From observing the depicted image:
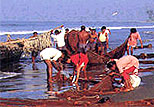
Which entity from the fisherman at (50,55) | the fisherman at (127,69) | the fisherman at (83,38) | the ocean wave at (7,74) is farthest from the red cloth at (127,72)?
the fisherman at (83,38)

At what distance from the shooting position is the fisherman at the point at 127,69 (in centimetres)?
932

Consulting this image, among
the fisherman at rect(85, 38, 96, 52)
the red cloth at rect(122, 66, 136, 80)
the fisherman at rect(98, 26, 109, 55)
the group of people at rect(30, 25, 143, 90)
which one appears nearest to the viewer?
the red cloth at rect(122, 66, 136, 80)

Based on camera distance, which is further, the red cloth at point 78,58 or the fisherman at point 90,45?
the fisherman at point 90,45

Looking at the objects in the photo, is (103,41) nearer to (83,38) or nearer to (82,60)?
(83,38)

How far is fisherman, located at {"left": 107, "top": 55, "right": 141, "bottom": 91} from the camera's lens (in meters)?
9.32

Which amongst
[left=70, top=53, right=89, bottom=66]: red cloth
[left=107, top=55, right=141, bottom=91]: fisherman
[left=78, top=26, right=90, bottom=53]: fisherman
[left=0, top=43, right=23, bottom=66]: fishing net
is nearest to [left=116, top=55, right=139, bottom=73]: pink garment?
[left=107, top=55, right=141, bottom=91]: fisherman

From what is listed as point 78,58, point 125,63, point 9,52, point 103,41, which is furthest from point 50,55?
point 103,41

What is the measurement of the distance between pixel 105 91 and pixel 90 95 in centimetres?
71

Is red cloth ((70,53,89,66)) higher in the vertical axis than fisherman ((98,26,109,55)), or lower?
lower

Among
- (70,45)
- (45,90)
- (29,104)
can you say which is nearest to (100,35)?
(70,45)

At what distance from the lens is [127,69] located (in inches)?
372

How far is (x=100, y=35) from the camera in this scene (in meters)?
17.6

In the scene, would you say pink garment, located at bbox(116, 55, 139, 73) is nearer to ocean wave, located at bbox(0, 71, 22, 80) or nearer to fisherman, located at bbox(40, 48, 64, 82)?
fisherman, located at bbox(40, 48, 64, 82)

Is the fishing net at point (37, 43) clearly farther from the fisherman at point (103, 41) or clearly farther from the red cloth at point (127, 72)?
the red cloth at point (127, 72)
